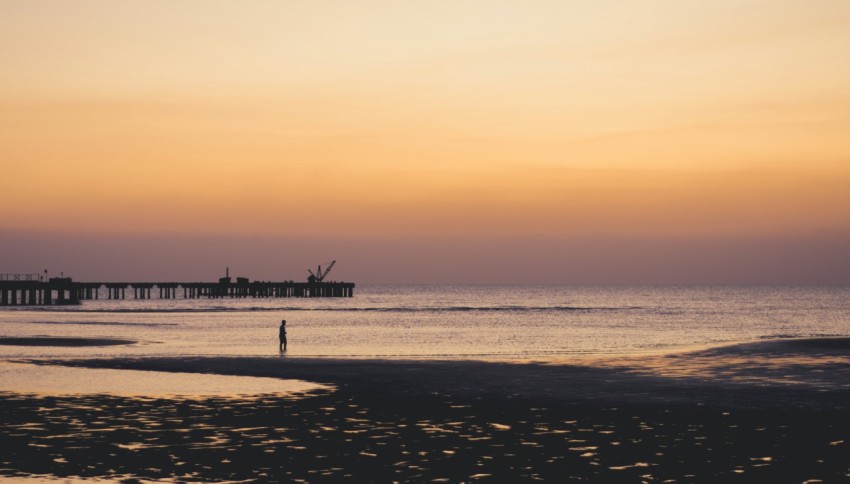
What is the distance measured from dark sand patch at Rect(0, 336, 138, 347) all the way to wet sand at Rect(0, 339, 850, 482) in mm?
27009

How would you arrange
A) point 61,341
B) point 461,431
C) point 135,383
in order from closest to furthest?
point 461,431 → point 135,383 → point 61,341

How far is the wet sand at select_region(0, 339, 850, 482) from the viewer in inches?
754

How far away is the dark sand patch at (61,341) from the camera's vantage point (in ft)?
190

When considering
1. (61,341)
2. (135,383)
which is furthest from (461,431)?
(61,341)

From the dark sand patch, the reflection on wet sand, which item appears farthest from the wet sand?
the dark sand patch

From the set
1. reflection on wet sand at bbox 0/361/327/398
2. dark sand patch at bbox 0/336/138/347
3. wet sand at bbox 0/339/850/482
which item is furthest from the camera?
dark sand patch at bbox 0/336/138/347

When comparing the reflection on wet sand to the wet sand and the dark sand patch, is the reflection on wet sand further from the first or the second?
the dark sand patch

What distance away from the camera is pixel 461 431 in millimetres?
23922

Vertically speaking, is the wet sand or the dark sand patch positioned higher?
the dark sand patch

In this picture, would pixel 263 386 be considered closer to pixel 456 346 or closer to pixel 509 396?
pixel 509 396

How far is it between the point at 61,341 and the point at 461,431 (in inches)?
1751

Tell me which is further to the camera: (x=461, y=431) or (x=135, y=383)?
(x=135, y=383)

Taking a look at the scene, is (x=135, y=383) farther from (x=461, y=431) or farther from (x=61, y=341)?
(x=61, y=341)

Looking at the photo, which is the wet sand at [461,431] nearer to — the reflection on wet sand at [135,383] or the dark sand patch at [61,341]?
the reflection on wet sand at [135,383]
